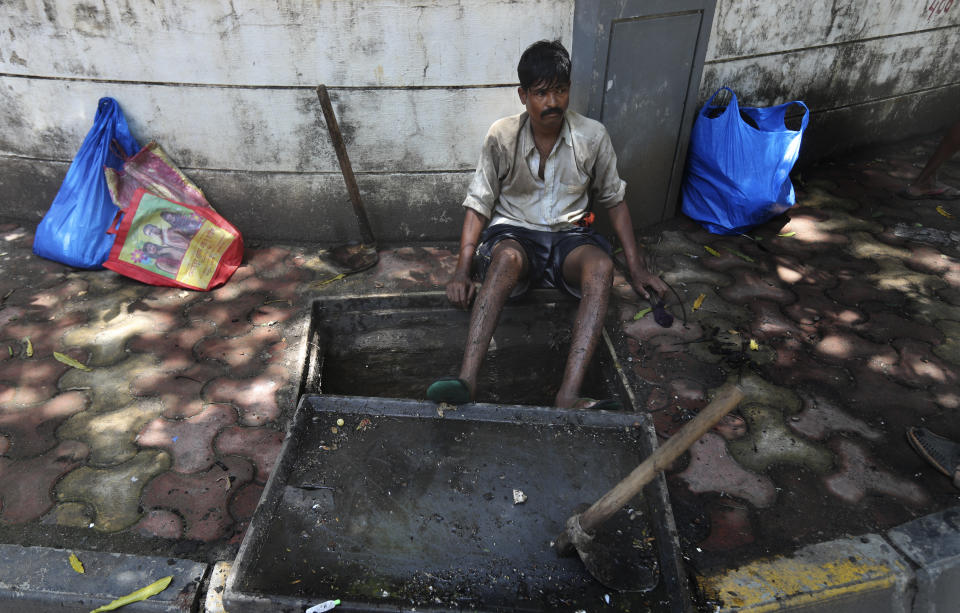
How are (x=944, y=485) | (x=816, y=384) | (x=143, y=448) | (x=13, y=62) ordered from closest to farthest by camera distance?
(x=944, y=485) → (x=143, y=448) → (x=816, y=384) → (x=13, y=62)

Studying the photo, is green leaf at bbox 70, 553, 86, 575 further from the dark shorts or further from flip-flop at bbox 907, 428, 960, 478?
flip-flop at bbox 907, 428, 960, 478

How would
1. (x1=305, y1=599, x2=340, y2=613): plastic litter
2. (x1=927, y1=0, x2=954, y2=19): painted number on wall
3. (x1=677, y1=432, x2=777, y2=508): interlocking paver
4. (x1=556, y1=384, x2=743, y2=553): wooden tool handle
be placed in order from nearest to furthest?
(x1=556, y1=384, x2=743, y2=553): wooden tool handle < (x1=305, y1=599, x2=340, y2=613): plastic litter < (x1=677, y1=432, x2=777, y2=508): interlocking paver < (x1=927, y1=0, x2=954, y2=19): painted number on wall

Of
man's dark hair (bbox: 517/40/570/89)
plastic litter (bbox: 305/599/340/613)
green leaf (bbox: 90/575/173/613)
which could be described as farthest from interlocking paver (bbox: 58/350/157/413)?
man's dark hair (bbox: 517/40/570/89)

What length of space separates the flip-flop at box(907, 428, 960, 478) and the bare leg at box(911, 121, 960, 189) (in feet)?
9.28

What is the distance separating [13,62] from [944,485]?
531 centimetres

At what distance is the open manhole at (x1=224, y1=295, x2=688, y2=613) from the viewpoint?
1745 millimetres

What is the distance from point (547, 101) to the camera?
2.41 m

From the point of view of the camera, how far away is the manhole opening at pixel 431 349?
289cm

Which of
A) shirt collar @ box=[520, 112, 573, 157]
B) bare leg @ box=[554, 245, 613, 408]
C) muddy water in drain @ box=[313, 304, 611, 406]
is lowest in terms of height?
muddy water in drain @ box=[313, 304, 611, 406]

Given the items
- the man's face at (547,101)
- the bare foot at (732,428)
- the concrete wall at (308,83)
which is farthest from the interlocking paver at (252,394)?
the bare foot at (732,428)

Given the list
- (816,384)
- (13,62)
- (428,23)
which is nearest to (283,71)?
(428,23)

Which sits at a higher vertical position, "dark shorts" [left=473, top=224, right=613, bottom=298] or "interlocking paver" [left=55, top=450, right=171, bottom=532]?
"dark shorts" [left=473, top=224, right=613, bottom=298]

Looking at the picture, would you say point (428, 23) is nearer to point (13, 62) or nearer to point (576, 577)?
point (13, 62)

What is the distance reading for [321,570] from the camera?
1.81 metres
